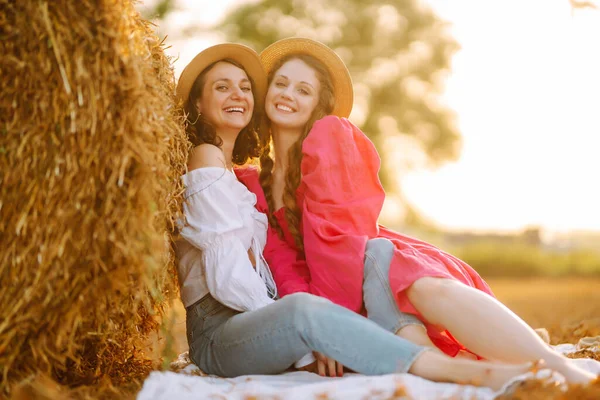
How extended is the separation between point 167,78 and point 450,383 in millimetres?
1772

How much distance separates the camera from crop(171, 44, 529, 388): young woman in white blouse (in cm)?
247

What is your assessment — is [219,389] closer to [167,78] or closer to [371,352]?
[371,352]

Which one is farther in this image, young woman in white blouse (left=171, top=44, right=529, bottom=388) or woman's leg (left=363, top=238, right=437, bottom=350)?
woman's leg (left=363, top=238, right=437, bottom=350)

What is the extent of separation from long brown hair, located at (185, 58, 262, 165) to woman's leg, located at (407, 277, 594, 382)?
129 centimetres

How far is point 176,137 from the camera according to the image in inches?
113

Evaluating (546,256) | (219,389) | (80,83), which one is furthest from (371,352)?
(546,256)

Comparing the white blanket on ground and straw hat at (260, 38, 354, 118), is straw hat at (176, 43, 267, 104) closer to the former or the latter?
straw hat at (260, 38, 354, 118)

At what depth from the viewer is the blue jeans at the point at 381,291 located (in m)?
2.74

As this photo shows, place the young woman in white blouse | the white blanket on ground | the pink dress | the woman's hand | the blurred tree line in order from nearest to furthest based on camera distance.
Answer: the white blanket on ground
the young woman in white blouse
the woman's hand
the pink dress
the blurred tree line

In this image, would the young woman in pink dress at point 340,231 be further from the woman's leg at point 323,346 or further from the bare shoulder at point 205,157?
the bare shoulder at point 205,157

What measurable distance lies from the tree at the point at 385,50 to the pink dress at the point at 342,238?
35.2 feet

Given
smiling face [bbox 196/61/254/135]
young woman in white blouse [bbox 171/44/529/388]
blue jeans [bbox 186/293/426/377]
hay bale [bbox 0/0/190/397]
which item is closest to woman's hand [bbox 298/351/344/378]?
young woman in white blouse [bbox 171/44/529/388]

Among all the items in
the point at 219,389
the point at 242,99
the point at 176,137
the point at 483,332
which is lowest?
the point at 219,389

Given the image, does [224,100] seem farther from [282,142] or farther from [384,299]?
[384,299]
